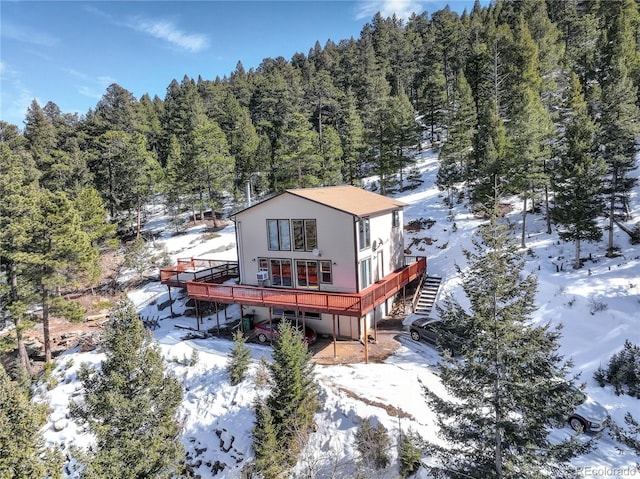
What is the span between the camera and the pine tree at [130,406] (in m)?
9.65

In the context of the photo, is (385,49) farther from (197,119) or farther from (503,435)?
(503,435)

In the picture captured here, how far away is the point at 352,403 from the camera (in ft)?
42.2

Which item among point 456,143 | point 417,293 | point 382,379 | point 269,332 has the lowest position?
point 382,379

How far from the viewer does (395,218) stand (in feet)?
70.1

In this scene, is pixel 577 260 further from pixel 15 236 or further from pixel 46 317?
pixel 46 317

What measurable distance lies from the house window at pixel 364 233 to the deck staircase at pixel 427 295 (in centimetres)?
498

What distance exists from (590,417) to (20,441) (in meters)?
15.9

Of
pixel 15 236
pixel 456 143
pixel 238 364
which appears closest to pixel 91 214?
pixel 15 236

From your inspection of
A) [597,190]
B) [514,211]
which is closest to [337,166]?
[514,211]

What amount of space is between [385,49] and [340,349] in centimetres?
6162

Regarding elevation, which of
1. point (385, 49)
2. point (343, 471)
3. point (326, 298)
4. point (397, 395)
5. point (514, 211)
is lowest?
point (343, 471)

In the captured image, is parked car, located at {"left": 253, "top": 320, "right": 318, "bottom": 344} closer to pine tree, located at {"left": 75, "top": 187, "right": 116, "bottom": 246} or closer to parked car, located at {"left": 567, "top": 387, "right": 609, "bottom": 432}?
parked car, located at {"left": 567, "top": 387, "right": 609, "bottom": 432}

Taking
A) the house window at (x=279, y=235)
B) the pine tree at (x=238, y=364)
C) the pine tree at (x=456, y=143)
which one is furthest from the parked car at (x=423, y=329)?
the pine tree at (x=456, y=143)

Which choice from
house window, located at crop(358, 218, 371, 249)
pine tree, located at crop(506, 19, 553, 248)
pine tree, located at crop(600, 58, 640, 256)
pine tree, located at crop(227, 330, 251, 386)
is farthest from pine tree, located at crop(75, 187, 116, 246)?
pine tree, located at crop(600, 58, 640, 256)
